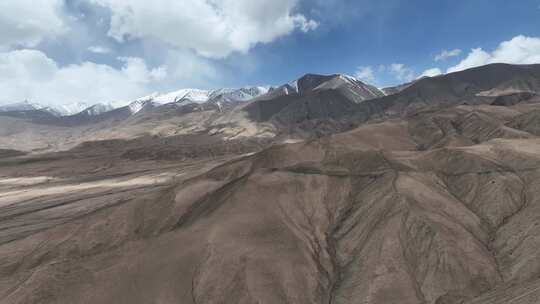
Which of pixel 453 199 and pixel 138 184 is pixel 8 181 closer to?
pixel 138 184

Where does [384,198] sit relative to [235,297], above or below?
above

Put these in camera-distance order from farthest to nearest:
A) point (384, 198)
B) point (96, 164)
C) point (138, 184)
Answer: point (96, 164) → point (138, 184) → point (384, 198)

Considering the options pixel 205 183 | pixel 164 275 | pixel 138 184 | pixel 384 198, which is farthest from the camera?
pixel 138 184

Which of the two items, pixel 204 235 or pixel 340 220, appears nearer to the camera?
pixel 204 235

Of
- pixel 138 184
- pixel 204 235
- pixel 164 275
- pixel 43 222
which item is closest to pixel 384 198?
pixel 204 235

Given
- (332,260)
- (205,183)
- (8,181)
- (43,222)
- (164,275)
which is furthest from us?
(8,181)

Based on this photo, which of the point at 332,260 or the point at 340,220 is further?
the point at 340,220

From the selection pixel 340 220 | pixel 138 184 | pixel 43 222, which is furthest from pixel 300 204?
pixel 138 184

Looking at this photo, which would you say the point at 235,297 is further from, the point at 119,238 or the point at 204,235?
the point at 119,238

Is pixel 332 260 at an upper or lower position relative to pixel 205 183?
lower
